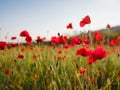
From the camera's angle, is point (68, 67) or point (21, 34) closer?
point (68, 67)

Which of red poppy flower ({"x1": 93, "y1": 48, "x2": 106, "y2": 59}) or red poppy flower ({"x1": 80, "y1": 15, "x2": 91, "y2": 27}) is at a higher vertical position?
red poppy flower ({"x1": 80, "y1": 15, "x2": 91, "y2": 27})

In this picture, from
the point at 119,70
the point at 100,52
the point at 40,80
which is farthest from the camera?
the point at 119,70

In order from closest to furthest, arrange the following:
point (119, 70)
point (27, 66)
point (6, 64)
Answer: point (119, 70), point (27, 66), point (6, 64)

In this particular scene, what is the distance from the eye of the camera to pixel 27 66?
4477 millimetres

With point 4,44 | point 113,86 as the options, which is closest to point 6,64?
point 4,44

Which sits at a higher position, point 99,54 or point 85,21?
point 85,21

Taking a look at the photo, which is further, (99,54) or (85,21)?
(85,21)

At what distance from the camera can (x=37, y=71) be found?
4.12 metres

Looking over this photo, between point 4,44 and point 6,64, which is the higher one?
point 4,44

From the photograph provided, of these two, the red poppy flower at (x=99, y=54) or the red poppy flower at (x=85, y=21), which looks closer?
the red poppy flower at (x=99, y=54)

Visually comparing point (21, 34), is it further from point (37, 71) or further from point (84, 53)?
point (84, 53)

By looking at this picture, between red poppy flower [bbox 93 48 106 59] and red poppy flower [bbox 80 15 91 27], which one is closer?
red poppy flower [bbox 93 48 106 59]

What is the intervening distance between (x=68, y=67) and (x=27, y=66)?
2.31 ft

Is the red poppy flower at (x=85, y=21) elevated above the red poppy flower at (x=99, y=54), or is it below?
above
